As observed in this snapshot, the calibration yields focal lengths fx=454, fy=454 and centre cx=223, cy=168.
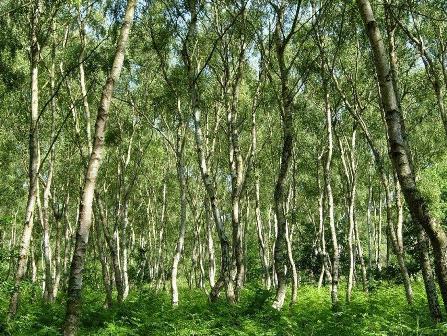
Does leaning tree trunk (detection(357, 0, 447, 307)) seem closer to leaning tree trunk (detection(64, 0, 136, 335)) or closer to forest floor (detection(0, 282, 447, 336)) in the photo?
forest floor (detection(0, 282, 447, 336))

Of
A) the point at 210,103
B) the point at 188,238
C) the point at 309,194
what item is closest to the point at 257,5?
the point at 210,103

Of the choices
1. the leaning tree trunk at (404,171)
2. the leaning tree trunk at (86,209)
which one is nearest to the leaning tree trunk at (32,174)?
the leaning tree trunk at (86,209)

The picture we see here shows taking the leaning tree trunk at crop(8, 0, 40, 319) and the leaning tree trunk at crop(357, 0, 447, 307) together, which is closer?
the leaning tree trunk at crop(357, 0, 447, 307)

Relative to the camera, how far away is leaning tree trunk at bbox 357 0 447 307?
591 cm

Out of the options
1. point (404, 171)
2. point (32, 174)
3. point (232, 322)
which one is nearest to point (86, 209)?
point (232, 322)

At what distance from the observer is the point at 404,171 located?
239 inches

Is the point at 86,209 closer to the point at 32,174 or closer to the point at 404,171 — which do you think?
the point at 404,171

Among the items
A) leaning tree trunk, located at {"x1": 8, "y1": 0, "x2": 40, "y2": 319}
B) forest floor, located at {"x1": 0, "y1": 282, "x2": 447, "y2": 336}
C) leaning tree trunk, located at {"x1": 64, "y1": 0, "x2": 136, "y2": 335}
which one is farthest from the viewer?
leaning tree trunk, located at {"x1": 8, "y1": 0, "x2": 40, "y2": 319}

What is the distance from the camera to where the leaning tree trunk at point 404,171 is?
5.91m

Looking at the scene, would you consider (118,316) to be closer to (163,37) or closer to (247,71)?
(163,37)

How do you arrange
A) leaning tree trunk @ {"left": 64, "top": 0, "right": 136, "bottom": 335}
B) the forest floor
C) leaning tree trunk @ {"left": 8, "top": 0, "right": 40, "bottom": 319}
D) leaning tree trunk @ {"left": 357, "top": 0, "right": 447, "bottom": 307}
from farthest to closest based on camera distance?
1. leaning tree trunk @ {"left": 8, "top": 0, "right": 40, "bottom": 319}
2. the forest floor
3. leaning tree trunk @ {"left": 64, "top": 0, "right": 136, "bottom": 335}
4. leaning tree trunk @ {"left": 357, "top": 0, "right": 447, "bottom": 307}

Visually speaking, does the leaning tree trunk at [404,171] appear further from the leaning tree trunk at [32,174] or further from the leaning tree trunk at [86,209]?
the leaning tree trunk at [32,174]

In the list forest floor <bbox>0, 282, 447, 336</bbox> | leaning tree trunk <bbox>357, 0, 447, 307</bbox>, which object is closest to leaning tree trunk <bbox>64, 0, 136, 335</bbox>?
forest floor <bbox>0, 282, 447, 336</bbox>

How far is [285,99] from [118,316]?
716 cm
